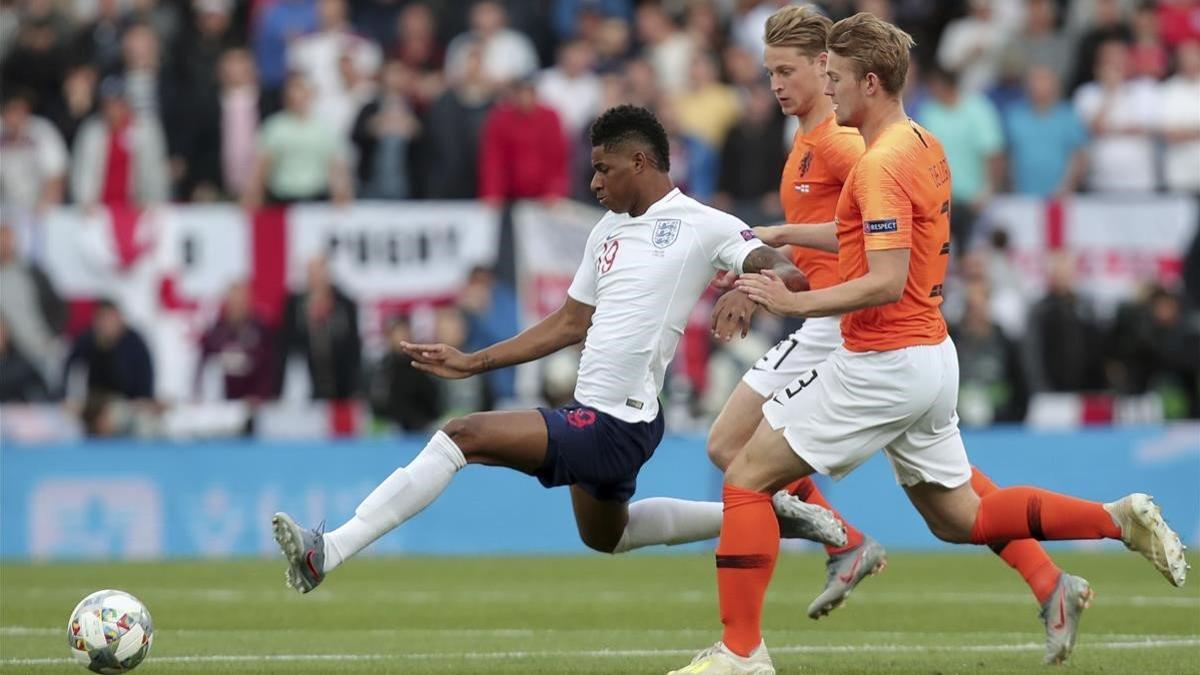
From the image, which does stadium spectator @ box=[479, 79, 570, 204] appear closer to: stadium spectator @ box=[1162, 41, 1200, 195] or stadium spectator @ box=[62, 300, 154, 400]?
→ stadium spectator @ box=[62, 300, 154, 400]

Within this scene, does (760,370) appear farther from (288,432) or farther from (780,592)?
(288,432)

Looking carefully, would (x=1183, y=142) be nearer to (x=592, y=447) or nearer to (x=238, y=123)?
(x=238, y=123)

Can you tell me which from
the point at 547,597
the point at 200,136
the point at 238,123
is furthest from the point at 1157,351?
the point at 200,136

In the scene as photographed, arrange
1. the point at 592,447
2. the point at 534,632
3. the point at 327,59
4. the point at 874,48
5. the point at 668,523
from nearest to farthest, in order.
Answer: the point at 874,48
the point at 592,447
the point at 668,523
the point at 534,632
the point at 327,59

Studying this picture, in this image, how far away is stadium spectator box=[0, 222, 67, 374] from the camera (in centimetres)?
1875

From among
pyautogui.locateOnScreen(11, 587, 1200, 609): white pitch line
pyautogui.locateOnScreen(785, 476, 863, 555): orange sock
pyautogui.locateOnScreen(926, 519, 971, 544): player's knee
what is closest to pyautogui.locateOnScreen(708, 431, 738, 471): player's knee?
pyautogui.locateOnScreen(785, 476, 863, 555): orange sock

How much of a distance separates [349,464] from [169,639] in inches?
265

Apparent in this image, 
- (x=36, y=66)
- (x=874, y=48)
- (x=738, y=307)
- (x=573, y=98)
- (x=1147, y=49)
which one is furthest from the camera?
(x=36, y=66)

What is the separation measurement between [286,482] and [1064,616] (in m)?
9.58

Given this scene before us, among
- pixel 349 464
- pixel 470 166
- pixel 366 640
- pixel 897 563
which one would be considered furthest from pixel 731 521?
pixel 470 166

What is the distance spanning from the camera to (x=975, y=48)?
21.0 metres

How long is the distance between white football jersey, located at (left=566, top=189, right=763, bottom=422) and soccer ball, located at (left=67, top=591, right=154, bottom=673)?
210 cm

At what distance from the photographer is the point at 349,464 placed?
57.1 feet

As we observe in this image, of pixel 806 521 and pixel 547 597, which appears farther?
pixel 547 597
